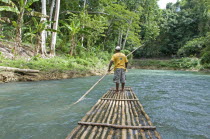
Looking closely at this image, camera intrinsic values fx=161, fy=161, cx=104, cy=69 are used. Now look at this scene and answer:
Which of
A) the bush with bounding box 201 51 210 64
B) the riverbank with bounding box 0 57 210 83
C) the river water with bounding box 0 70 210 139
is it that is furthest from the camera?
the bush with bounding box 201 51 210 64

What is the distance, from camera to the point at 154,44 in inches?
1325

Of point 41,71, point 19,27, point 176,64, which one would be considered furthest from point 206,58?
point 19,27

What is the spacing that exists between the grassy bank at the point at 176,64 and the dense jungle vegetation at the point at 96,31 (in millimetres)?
146

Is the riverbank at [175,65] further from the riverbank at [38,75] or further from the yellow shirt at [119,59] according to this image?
the yellow shirt at [119,59]

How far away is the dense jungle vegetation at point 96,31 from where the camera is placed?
11.9 m

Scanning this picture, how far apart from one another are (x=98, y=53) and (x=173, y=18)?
21009 mm

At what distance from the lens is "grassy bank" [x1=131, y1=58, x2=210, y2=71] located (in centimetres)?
2283

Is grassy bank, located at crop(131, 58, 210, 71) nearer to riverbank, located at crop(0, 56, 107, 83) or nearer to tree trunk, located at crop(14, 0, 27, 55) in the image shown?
riverbank, located at crop(0, 56, 107, 83)

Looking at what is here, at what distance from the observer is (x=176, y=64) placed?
26.4m

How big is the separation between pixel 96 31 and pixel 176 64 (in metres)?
15.8

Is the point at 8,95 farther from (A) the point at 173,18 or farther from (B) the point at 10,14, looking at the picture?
(A) the point at 173,18

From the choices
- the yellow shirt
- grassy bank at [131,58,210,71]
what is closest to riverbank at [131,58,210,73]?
grassy bank at [131,58,210,71]

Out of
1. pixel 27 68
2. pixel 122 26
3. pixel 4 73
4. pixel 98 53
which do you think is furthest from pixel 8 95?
pixel 122 26

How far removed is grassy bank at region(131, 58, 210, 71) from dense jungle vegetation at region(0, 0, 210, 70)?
146 millimetres
